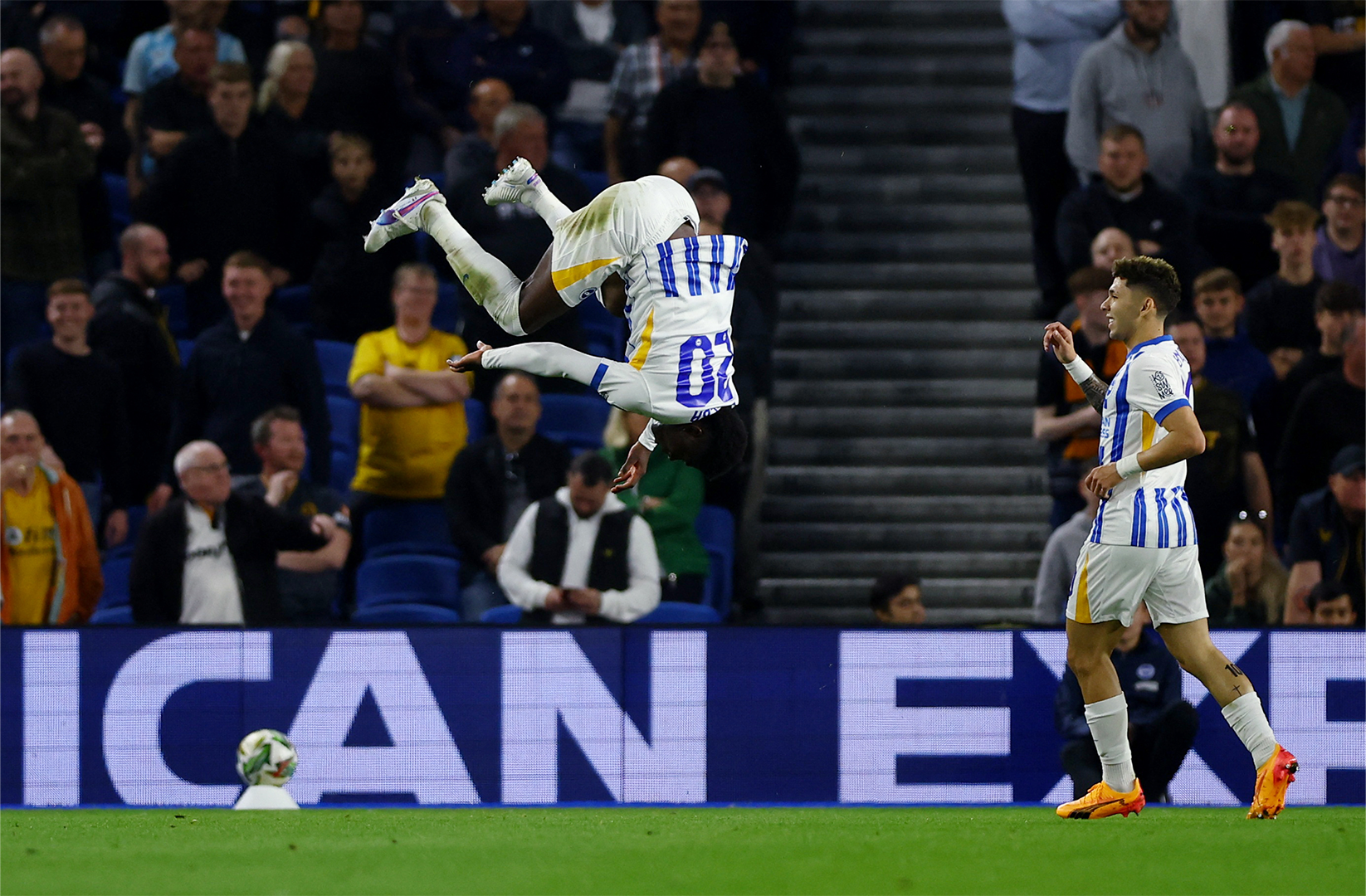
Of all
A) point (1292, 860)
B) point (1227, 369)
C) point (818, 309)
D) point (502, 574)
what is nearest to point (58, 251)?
point (502, 574)

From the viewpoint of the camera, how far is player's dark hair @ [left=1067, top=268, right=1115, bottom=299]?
1141 centimetres

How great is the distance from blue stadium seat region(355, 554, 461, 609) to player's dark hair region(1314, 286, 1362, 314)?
5.72 m

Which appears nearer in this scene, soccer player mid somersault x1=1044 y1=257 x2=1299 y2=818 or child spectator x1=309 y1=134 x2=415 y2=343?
soccer player mid somersault x1=1044 y1=257 x2=1299 y2=818

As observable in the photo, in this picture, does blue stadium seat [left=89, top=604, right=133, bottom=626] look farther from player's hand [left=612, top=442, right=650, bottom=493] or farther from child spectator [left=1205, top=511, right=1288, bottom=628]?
child spectator [left=1205, top=511, right=1288, bottom=628]

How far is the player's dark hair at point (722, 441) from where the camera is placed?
7285 mm

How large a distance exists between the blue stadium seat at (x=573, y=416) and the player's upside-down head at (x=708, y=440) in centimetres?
457

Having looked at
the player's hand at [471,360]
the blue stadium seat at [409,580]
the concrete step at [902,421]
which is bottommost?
the blue stadium seat at [409,580]

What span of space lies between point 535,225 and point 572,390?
3.67ft

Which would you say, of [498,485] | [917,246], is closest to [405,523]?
[498,485]

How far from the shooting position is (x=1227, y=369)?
11672 millimetres

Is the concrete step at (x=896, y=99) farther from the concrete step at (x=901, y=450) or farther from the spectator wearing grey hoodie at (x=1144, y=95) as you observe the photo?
the concrete step at (x=901, y=450)

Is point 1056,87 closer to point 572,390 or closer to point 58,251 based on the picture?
point 572,390

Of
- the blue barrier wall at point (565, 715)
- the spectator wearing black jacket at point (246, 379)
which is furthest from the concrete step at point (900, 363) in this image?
the spectator wearing black jacket at point (246, 379)

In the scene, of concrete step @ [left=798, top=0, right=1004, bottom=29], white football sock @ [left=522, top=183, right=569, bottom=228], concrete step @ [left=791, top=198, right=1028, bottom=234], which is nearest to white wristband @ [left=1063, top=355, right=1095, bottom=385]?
white football sock @ [left=522, top=183, right=569, bottom=228]
